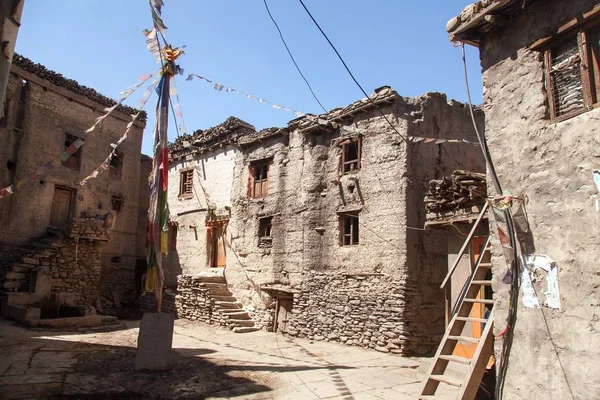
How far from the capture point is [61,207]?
62.6 ft

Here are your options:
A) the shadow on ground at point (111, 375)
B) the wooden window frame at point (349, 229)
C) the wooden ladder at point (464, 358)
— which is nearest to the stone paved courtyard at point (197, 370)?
the shadow on ground at point (111, 375)

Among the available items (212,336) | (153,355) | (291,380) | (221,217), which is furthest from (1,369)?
(221,217)

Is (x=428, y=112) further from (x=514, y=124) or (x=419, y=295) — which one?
(x=514, y=124)

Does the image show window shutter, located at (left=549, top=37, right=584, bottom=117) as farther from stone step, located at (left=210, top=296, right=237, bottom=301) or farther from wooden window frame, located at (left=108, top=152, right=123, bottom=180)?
wooden window frame, located at (left=108, top=152, right=123, bottom=180)

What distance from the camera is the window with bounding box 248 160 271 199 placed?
17.8 metres

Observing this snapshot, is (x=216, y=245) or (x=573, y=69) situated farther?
(x=216, y=245)

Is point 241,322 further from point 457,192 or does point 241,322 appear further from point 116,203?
point 457,192

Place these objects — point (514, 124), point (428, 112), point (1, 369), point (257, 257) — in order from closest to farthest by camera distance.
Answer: point (514, 124) < point (1, 369) < point (428, 112) < point (257, 257)

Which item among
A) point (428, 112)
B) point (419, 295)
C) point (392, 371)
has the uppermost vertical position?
point (428, 112)

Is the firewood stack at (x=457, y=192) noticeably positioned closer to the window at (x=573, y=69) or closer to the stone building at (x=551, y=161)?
the stone building at (x=551, y=161)

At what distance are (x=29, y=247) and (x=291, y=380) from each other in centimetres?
1381

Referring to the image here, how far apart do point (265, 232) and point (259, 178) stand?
230cm

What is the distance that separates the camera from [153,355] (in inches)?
340

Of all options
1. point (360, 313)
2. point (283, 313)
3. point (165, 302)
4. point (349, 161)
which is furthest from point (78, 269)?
point (349, 161)
